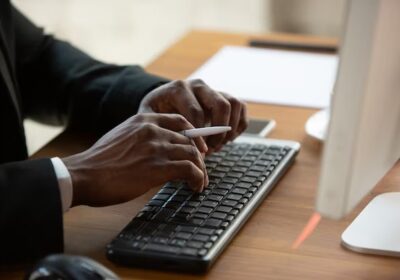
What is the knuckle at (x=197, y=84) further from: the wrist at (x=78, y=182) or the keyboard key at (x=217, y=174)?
the wrist at (x=78, y=182)

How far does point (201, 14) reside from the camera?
13.4 feet

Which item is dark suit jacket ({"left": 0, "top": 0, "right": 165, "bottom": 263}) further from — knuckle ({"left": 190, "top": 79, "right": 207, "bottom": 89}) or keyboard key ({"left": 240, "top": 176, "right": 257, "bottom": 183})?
keyboard key ({"left": 240, "top": 176, "right": 257, "bottom": 183})

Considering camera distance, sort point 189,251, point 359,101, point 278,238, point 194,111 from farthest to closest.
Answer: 1. point 194,111
2. point 278,238
3. point 189,251
4. point 359,101

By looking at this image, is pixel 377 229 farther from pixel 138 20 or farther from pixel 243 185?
pixel 138 20

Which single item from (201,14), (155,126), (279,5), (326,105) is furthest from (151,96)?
(201,14)

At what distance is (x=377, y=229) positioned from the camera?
3.76ft

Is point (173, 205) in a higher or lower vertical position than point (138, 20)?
higher

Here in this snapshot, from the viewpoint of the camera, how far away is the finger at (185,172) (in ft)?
3.88

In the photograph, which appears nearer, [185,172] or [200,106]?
[185,172]

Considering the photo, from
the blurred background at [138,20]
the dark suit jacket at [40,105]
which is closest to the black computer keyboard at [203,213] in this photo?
the dark suit jacket at [40,105]

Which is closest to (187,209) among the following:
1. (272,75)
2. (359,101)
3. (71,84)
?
(359,101)

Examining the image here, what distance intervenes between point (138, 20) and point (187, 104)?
2.83m

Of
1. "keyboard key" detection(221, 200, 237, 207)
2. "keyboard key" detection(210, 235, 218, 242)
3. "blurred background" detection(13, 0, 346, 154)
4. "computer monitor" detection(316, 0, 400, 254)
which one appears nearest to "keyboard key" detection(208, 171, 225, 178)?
"keyboard key" detection(221, 200, 237, 207)

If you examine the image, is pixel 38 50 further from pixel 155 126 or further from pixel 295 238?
pixel 295 238
